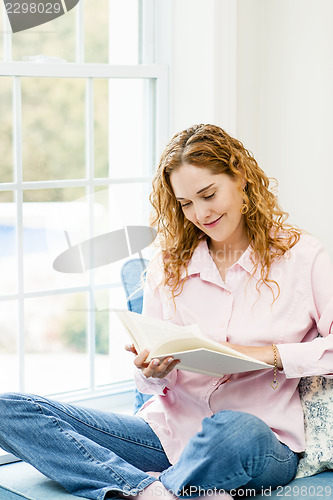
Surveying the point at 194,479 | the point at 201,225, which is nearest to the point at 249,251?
the point at 201,225

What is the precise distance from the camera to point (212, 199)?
7.30 ft

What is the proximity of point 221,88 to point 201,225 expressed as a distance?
874mm

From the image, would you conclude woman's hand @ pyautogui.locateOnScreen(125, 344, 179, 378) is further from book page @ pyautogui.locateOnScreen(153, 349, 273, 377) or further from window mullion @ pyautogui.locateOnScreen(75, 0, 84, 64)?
window mullion @ pyautogui.locateOnScreen(75, 0, 84, 64)

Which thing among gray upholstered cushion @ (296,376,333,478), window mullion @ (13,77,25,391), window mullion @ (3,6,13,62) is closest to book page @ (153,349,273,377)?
gray upholstered cushion @ (296,376,333,478)

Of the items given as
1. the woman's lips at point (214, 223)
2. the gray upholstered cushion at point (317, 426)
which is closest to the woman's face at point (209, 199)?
the woman's lips at point (214, 223)

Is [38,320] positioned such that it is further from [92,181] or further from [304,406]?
[304,406]

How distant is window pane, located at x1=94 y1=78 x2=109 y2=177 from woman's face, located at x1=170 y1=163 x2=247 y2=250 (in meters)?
0.78

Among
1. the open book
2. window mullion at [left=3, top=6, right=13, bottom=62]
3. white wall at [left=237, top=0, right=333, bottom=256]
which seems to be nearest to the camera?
the open book

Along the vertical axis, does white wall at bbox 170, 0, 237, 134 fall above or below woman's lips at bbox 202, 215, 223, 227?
above

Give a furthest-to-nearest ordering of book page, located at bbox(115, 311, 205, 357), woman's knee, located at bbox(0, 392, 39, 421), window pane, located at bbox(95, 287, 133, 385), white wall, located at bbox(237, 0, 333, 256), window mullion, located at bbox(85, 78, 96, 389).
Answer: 1. window pane, located at bbox(95, 287, 133, 385)
2. window mullion, located at bbox(85, 78, 96, 389)
3. white wall, located at bbox(237, 0, 333, 256)
4. woman's knee, located at bbox(0, 392, 39, 421)
5. book page, located at bbox(115, 311, 205, 357)

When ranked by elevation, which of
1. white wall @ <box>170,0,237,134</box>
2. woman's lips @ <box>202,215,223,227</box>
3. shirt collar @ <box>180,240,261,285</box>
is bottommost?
shirt collar @ <box>180,240,261,285</box>

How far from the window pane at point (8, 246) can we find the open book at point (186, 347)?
0.86 metres

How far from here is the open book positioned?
1893 millimetres

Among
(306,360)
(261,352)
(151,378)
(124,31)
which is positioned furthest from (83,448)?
(124,31)
